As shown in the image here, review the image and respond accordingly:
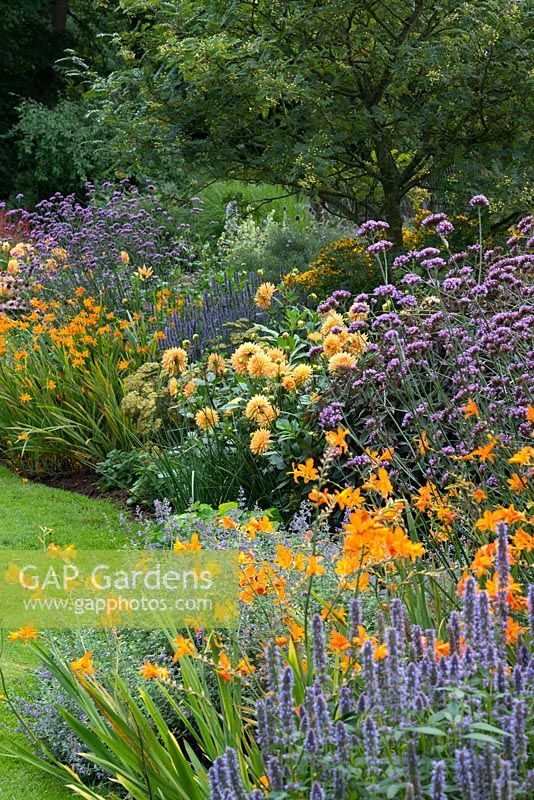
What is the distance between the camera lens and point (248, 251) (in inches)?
356

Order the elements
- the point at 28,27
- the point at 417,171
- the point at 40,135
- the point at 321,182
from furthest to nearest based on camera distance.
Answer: the point at 28,27 → the point at 40,135 → the point at 417,171 → the point at 321,182

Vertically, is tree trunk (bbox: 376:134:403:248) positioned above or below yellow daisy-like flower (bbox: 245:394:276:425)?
above

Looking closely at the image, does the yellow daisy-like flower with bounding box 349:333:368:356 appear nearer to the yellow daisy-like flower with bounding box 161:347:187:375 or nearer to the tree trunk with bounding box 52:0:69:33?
the yellow daisy-like flower with bounding box 161:347:187:375

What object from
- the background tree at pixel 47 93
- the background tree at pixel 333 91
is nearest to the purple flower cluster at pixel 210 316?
the background tree at pixel 333 91

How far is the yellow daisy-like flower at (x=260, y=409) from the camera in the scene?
4359 mm

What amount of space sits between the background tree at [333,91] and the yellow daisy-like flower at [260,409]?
2.03m

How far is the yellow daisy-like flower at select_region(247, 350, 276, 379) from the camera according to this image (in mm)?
4406

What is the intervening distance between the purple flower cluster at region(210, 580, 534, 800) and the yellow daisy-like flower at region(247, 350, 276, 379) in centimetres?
282

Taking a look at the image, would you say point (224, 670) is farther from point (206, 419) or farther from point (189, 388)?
point (189, 388)

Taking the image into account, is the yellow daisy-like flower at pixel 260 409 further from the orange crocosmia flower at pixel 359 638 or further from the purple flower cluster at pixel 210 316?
the orange crocosmia flower at pixel 359 638

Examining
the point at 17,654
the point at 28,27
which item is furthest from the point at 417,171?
the point at 28,27

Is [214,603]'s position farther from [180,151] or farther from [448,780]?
[180,151]

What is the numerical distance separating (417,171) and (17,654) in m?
4.85

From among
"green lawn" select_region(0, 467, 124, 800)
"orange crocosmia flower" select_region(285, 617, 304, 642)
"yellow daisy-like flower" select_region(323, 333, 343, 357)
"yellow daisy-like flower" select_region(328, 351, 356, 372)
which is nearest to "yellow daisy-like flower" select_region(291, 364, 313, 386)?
"yellow daisy-like flower" select_region(323, 333, 343, 357)
